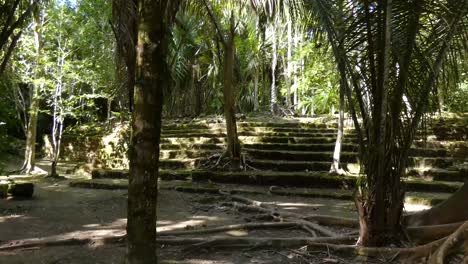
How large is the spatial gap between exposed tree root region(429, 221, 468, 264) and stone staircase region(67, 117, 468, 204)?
445cm

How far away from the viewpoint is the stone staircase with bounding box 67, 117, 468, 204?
9.40 meters

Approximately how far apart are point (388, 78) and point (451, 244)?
157 centimetres

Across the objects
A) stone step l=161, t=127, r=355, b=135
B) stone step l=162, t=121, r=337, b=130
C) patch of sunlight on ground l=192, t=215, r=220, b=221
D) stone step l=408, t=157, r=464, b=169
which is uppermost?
stone step l=162, t=121, r=337, b=130

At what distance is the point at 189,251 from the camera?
183 inches

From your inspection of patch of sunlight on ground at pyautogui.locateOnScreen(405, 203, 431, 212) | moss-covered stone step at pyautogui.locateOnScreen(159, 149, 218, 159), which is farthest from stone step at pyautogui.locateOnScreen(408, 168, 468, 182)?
moss-covered stone step at pyautogui.locateOnScreen(159, 149, 218, 159)

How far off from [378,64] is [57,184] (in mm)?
9215

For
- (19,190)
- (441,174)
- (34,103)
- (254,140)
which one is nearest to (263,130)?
(254,140)

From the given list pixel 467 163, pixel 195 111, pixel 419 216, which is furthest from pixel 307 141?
pixel 195 111

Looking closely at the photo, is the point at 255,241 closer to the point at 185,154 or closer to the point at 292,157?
the point at 292,157

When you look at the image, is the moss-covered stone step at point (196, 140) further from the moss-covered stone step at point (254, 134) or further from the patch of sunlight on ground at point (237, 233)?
the patch of sunlight on ground at point (237, 233)

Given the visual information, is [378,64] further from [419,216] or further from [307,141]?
[307,141]

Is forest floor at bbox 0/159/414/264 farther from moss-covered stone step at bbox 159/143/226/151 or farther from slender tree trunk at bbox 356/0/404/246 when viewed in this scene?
moss-covered stone step at bbox 159/143/226/151

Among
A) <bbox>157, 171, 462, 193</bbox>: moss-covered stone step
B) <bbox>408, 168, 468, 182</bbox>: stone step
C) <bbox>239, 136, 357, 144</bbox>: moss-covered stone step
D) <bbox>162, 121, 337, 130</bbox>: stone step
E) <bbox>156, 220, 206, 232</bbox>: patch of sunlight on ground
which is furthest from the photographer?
<bbox>162, 121, 337, 130</bbox>: stone step

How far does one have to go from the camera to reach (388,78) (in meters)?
4.09
